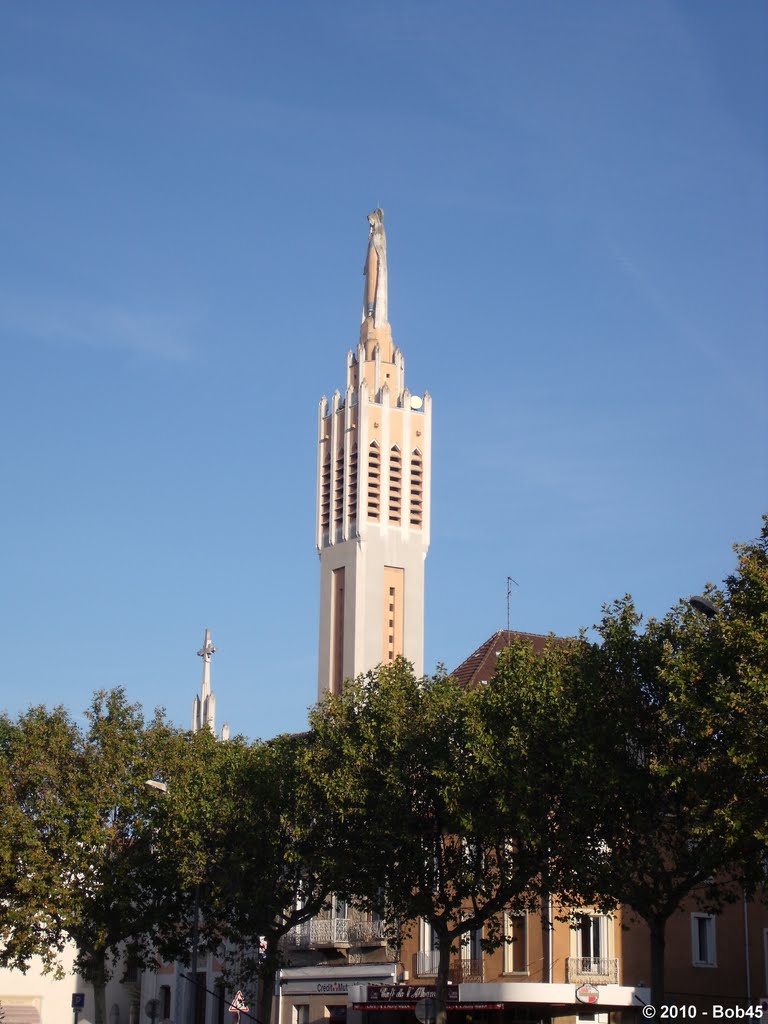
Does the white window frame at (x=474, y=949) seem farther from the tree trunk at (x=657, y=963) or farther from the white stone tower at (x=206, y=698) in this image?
the white stone tower at (x=206, y=698)

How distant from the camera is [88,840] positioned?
169 ft

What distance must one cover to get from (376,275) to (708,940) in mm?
64059

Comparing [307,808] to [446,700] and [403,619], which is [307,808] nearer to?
[446,700]

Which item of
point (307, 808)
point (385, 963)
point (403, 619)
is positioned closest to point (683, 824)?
point (307, 808)

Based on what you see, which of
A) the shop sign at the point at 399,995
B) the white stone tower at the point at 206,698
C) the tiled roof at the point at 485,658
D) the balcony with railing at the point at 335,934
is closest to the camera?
the shop sign at the point at 399,995

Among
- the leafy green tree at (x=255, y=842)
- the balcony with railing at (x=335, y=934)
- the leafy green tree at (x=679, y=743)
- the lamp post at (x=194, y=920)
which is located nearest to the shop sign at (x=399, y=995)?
the balcony with railing at (x=335, y=934)

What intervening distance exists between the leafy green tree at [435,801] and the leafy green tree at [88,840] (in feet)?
32.9

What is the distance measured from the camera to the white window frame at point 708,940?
164 feet

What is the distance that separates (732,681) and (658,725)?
3114 millimetres

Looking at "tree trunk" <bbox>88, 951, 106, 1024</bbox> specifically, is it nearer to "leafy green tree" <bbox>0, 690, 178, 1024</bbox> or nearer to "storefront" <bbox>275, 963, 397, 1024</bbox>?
"leafy green tree" <bbox>0, 690, 178, 1024</bbox>

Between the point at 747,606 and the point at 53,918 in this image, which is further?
the point at 53,918

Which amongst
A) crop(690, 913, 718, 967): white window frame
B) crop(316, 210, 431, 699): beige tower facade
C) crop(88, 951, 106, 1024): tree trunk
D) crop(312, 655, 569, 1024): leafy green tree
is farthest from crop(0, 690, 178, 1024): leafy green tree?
crop(316, 210, 431, 699): beige tower facade

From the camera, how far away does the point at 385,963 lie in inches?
2122

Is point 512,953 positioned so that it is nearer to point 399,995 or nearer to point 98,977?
point 399,995
